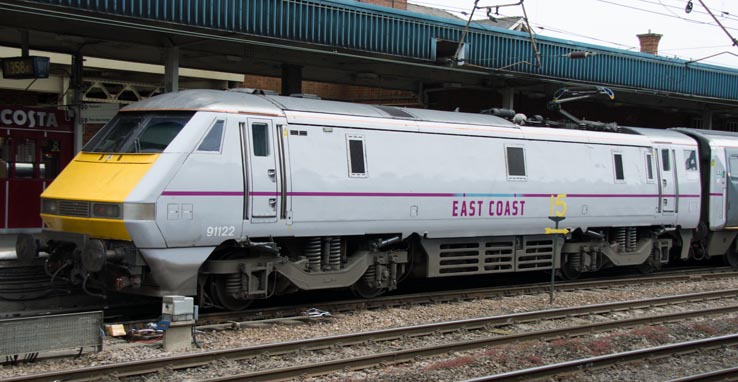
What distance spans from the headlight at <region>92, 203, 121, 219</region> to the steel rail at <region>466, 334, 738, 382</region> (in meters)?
4.96

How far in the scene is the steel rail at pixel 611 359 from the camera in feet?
29.6

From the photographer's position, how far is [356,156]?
42.1ft

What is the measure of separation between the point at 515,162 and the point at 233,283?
5.97m

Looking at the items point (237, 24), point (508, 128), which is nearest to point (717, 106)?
point (508, 128)

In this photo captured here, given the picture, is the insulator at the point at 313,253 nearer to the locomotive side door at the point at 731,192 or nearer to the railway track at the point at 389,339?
the railway track at the point at 389,339

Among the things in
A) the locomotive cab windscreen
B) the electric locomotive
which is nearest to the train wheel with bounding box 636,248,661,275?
the electric locomotive

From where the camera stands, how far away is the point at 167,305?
32.9 ft

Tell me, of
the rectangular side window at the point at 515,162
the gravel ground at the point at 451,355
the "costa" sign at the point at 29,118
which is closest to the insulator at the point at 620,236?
the gravel ground at the point at 451,355

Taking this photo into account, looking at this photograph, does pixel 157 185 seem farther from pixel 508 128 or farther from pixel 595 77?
pixel 595 77

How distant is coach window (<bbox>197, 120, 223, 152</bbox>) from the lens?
11156mm

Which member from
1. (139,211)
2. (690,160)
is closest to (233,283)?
(139,211)

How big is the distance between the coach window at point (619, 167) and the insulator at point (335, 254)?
6.89 meters

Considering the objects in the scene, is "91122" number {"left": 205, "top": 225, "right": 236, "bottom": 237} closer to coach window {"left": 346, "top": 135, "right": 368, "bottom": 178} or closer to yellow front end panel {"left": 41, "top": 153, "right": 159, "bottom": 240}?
yellow front end panel {"left": 41, "top": 153, "right": 159, "bottom": 240}

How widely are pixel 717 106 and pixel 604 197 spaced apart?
14.3m
